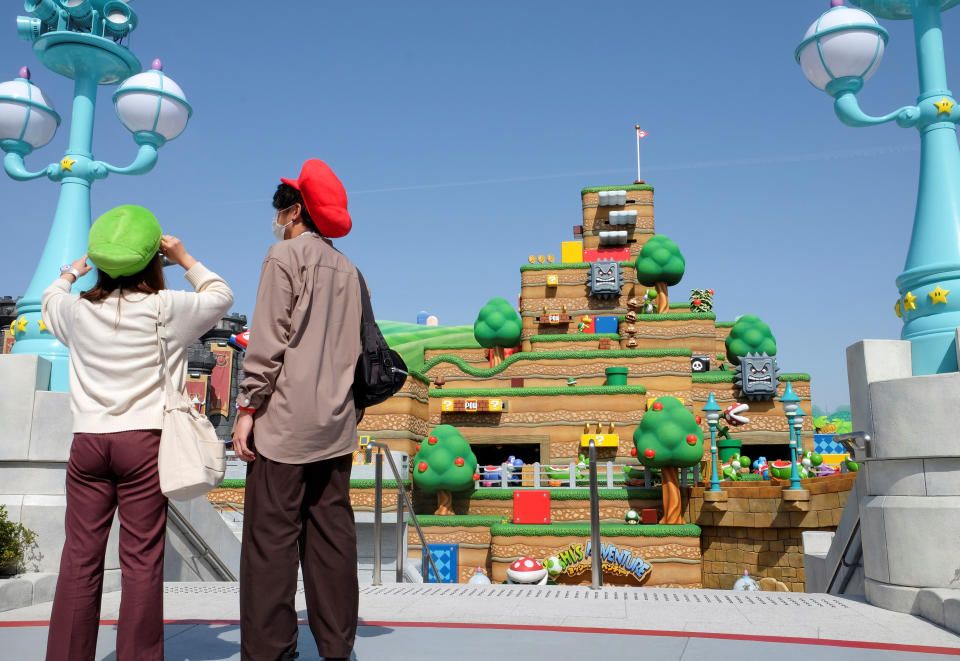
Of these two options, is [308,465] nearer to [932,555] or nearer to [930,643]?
[930,643]

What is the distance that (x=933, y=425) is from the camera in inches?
170

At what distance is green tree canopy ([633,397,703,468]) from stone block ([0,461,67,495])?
11.1 m

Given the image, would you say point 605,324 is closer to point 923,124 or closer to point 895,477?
point 923,124

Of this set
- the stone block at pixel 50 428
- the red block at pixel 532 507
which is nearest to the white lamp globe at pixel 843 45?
the stone block at pixel 50 428

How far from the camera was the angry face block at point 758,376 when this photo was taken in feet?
71.1

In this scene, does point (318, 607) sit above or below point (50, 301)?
below

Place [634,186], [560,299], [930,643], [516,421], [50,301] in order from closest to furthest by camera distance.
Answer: [50,301] < [930,643] < [516,421] < [560,299] < [634,186]

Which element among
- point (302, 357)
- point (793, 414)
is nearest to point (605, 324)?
point (793, 414)

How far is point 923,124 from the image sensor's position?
535 cm

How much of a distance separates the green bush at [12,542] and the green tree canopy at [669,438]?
37.3 feet

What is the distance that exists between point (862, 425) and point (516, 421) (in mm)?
16151

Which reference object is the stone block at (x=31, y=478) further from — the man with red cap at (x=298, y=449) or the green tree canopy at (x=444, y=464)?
the green tree canopy at (x=444, y=464)

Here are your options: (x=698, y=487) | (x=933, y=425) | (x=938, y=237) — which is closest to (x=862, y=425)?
(x=933, y=425)

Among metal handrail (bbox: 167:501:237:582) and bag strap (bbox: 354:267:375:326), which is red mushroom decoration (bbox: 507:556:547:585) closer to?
metal handrail (bbox: 167:501:237:582)
